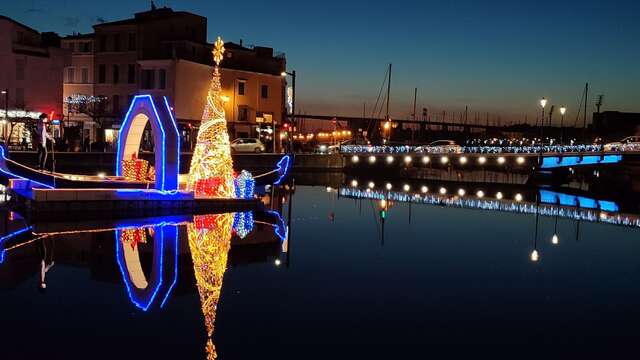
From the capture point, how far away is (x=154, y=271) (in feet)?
44.0

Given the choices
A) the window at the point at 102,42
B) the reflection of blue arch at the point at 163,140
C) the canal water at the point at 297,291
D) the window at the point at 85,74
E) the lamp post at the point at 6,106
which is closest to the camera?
the canal water at the point at 297,291

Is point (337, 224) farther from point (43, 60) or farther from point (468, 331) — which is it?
point (43, 60)

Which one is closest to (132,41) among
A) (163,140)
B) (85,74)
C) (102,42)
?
(102,42)

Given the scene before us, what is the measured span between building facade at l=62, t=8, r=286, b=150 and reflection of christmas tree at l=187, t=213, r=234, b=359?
33.7 meters

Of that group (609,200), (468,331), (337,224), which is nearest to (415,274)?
(468,331)

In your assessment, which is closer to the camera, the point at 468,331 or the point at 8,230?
the point at 468,331

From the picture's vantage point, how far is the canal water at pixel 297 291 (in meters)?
9.30

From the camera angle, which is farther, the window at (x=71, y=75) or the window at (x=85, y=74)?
the window at (x=71, y=75)

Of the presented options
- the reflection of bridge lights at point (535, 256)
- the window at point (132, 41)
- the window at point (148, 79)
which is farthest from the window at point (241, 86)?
the reflection of bridge lights at point (535, 256)

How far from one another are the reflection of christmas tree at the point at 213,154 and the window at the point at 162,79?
3096 cm

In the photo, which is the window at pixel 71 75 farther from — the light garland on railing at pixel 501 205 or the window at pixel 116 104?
the light garland on railing at pixel 501 205

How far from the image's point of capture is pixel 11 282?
40.4ft

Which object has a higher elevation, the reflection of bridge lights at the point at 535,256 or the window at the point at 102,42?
the window at the point at 102,42

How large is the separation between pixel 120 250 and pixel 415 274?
250 inches
